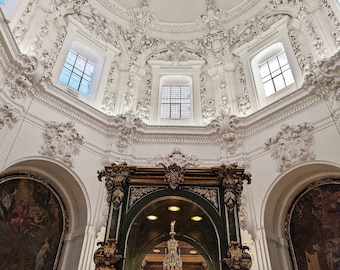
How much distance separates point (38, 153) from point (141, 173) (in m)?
4.13

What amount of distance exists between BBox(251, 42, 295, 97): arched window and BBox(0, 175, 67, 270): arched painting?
27.5 ft

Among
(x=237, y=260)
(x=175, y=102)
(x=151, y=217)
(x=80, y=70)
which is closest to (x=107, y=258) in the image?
(x=151, y=217)

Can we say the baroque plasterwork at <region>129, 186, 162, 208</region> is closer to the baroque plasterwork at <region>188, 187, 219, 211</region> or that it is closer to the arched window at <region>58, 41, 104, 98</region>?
the baroque plasterwork at <region>188, 187, 219, 211</region>

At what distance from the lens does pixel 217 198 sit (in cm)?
590

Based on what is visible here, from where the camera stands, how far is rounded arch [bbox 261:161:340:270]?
28.3ft

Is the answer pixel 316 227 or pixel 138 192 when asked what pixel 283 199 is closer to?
pixel 316 227

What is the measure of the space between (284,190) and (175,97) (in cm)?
591

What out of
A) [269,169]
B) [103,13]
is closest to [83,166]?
[269,169]

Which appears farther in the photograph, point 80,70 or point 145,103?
point 145,103

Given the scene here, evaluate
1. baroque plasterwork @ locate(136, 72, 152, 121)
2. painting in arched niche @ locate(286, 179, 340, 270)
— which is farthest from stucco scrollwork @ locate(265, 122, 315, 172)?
baroque plasterwork @ locate(136, 72, 152, 121)

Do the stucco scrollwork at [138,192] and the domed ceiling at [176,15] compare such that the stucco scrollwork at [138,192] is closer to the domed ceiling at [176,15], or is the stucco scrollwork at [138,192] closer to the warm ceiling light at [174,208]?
the warm ceiling light at [174,208]

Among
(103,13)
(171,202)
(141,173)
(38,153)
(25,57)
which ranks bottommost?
(171,202)

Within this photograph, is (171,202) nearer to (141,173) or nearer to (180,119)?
(141,173)

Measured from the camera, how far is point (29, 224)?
874 cm
